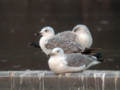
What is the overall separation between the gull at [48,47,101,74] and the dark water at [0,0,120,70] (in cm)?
510

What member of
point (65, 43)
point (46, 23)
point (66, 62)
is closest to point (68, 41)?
point (65, 43)

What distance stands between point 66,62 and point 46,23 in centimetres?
1572

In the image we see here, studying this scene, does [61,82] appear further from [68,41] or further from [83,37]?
[83,37]

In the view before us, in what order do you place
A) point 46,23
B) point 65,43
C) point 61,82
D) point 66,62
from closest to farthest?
point 61,82 → point 66,62 → point 65,43 → point 46,23

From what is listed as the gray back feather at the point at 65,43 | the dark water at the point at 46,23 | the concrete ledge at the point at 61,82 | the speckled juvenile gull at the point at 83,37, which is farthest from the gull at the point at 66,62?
the dark water at the point at 46,23

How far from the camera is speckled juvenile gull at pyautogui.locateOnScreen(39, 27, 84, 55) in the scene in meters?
11.0

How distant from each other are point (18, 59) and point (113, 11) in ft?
51.2

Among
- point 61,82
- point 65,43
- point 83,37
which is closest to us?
point 61,82

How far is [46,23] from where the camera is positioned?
83.9ft

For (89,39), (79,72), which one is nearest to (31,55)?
(89,39)

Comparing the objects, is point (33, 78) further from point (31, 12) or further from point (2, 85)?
point (31, 12)

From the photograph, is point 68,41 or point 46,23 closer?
point 68,41

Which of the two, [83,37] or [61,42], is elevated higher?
[83,37]

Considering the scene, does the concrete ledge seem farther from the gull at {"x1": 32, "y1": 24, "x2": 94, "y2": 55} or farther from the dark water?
the dark water
